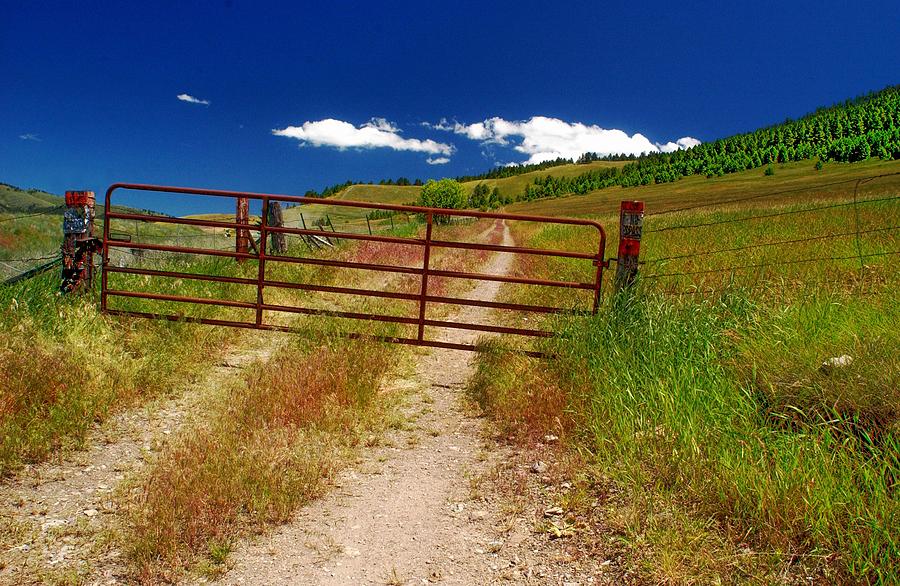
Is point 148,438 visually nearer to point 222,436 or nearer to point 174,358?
point 222,436

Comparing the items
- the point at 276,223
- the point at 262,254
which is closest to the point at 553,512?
the point at 262,254

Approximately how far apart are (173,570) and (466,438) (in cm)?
272

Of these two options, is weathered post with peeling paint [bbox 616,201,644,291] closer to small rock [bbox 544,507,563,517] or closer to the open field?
the open field

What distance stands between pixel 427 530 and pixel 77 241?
300 inches

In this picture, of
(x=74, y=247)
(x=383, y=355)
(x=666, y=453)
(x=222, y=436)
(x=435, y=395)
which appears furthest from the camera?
(x=74, y=247)

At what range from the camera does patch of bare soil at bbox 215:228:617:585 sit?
3293mm

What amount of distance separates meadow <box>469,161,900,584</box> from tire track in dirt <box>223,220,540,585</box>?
2.11 feet

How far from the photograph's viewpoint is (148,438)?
5277 millimetres

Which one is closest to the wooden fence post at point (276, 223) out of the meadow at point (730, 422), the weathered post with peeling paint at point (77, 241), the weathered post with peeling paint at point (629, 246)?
the weathered post with peeling paint at point (77, 241)

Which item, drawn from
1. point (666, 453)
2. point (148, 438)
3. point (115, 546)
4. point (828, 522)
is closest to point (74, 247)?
point (148, 438)

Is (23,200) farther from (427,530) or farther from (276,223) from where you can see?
(427,530)

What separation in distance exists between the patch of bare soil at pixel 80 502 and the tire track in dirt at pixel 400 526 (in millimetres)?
955

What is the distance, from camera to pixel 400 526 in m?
3.83

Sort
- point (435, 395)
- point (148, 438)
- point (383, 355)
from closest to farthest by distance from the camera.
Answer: point (148, 438) < point (435, 395) < point (383, 355)
